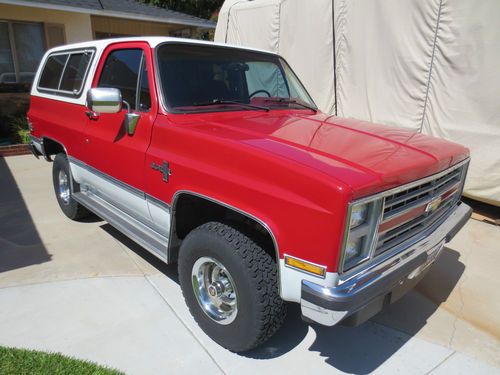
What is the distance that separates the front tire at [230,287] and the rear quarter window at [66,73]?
2436mm

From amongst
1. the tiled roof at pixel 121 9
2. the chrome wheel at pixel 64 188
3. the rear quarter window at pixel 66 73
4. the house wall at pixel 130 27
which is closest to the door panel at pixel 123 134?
the rear quarter window at pixel 66 73

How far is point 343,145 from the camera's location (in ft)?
8.56

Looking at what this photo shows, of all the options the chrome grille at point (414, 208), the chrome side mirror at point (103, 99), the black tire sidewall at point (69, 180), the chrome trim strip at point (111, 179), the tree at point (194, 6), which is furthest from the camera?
the tree at point (194, 6)

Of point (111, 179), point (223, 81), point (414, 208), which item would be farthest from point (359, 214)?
point (111, 179)

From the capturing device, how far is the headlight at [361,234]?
2.09 m

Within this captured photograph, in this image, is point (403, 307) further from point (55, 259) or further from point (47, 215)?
point (47, 215)

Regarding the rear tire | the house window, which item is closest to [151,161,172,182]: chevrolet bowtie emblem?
the rear tire

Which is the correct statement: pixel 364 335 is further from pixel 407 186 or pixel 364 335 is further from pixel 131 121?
pixel 131 121

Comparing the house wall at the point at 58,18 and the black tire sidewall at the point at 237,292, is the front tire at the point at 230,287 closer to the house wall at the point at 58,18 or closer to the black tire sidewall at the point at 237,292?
the black tire sidewall at the point at 237,292

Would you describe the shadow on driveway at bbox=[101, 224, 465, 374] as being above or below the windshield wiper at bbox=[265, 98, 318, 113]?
below

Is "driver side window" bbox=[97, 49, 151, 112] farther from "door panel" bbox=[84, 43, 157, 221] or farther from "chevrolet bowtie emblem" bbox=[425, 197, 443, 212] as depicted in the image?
"chevrolet bowtie emblem" bbox=[425, 197, 443, 212]

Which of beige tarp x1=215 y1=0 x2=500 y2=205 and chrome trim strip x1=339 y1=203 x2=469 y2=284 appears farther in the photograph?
beige tarp x1=215 y1=0 x2=500 y2=205

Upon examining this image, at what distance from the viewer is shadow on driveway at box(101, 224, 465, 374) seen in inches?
109

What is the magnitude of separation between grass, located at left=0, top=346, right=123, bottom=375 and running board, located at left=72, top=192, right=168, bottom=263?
0.86m
